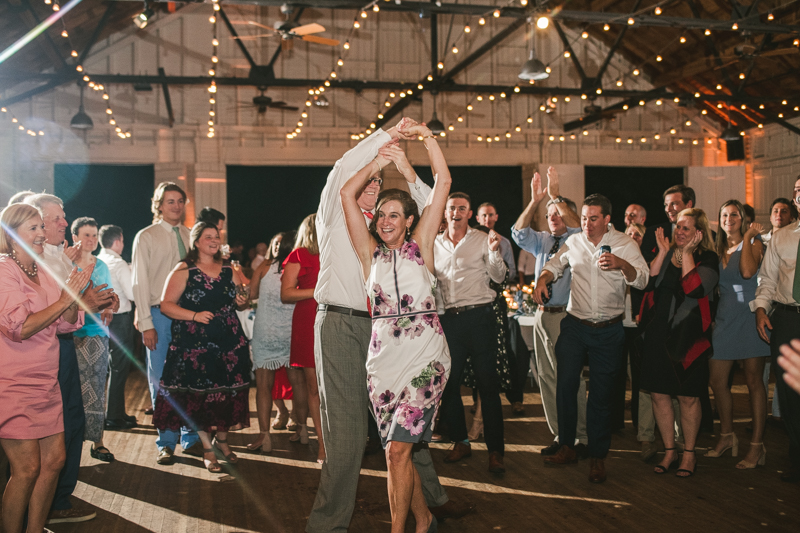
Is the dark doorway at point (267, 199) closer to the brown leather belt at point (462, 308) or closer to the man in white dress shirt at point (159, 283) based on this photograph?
the man in white dress shirt at point (159, 283)

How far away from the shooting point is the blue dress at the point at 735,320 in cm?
409

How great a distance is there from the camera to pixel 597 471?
3709 mm

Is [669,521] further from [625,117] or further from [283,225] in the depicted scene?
[625,117]

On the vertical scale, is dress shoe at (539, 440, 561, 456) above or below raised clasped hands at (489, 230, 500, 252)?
below

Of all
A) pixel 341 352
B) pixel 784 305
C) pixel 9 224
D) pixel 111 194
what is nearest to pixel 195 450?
pixel 341 352

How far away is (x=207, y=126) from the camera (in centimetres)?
1251

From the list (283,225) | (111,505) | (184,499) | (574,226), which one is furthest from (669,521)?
(283,225)

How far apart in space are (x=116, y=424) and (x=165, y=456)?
1230 millimetres

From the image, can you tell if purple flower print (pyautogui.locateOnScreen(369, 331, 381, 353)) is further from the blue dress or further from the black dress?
the blue dress

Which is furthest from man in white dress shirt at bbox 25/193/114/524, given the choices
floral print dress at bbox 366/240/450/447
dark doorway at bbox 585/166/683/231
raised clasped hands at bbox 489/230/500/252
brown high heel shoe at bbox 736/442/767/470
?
dark doorway at bbox 585/166/683/231

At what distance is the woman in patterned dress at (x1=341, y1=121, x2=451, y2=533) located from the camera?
2520mm

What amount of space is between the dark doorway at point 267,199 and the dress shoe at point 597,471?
9.76 m

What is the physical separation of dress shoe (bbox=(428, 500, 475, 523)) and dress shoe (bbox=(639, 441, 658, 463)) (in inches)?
59.1

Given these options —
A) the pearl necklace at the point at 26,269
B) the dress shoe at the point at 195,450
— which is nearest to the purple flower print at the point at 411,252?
the pearl necklace at the point at 26,269
